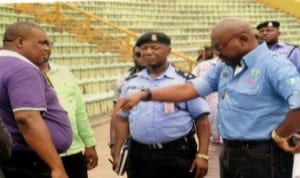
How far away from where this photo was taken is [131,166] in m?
4.38

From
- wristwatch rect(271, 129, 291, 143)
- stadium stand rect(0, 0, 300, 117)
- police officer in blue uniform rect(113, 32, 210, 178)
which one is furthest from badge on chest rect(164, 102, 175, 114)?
stadium stand rect(0, 0, 300, 117)

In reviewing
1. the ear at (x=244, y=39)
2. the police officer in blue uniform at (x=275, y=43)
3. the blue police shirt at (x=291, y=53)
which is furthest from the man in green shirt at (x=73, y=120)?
the police officer in blue uniform at (x=275, y=43)

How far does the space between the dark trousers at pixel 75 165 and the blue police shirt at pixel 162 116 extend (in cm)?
39

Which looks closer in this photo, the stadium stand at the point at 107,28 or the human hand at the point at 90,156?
the human hand at the point at 90,156

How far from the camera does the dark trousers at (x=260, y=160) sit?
3459mm

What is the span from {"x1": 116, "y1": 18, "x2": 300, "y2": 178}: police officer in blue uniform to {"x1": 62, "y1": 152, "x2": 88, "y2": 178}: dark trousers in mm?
845

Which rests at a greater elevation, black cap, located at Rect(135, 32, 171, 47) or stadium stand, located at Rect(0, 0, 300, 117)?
black cap, located at Rect(135, 32, 171, 47)

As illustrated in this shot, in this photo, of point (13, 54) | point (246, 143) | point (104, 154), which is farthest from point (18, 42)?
point (104, 154)

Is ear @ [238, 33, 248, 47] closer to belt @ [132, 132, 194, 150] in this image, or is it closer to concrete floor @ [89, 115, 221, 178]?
belt @ [132, 132, 194, 150]

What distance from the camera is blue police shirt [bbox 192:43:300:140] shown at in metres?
3.34

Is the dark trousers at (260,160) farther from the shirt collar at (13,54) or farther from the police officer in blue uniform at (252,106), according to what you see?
the shirt collar at (13,54)

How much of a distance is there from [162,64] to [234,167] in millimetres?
982

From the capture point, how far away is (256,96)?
3.40 m

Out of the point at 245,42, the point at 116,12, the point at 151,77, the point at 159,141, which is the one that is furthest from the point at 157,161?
the point at 116,12
